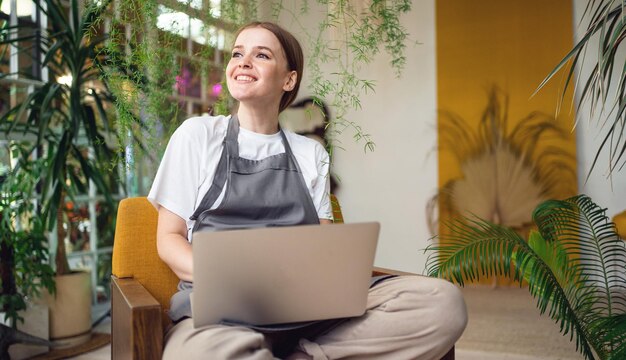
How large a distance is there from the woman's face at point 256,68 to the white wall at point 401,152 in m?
3.45

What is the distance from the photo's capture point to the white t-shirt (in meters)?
1.58

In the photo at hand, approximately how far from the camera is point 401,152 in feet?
17.5

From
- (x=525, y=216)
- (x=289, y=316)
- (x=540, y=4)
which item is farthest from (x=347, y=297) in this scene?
(x=540, y=4)

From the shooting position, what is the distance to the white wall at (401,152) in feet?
17.2

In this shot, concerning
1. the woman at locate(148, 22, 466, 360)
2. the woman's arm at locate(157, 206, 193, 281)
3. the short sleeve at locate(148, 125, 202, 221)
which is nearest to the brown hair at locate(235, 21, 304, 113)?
the woman at locate(148, 22, 466, 360)

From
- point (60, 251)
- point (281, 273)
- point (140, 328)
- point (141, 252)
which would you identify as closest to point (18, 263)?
point (60, 251)

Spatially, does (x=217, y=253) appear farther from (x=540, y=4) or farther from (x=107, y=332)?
(x=540, y=4)

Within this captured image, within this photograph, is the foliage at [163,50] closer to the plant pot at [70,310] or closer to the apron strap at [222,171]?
the apron strap at [222,171]

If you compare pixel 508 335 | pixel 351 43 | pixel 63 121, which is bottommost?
pixel 508 335

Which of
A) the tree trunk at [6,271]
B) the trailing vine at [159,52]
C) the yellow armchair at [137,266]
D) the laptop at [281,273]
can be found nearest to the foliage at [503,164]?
the trailing vine at [159,52]

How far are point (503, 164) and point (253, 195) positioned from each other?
3.74 m

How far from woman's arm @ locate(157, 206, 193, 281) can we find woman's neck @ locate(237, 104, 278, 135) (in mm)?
373

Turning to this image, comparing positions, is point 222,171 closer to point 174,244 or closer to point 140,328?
point 174,244

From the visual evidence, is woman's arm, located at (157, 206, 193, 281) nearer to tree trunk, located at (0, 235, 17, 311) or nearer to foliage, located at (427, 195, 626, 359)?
foliage, located at (427, 195, 626, 359)
